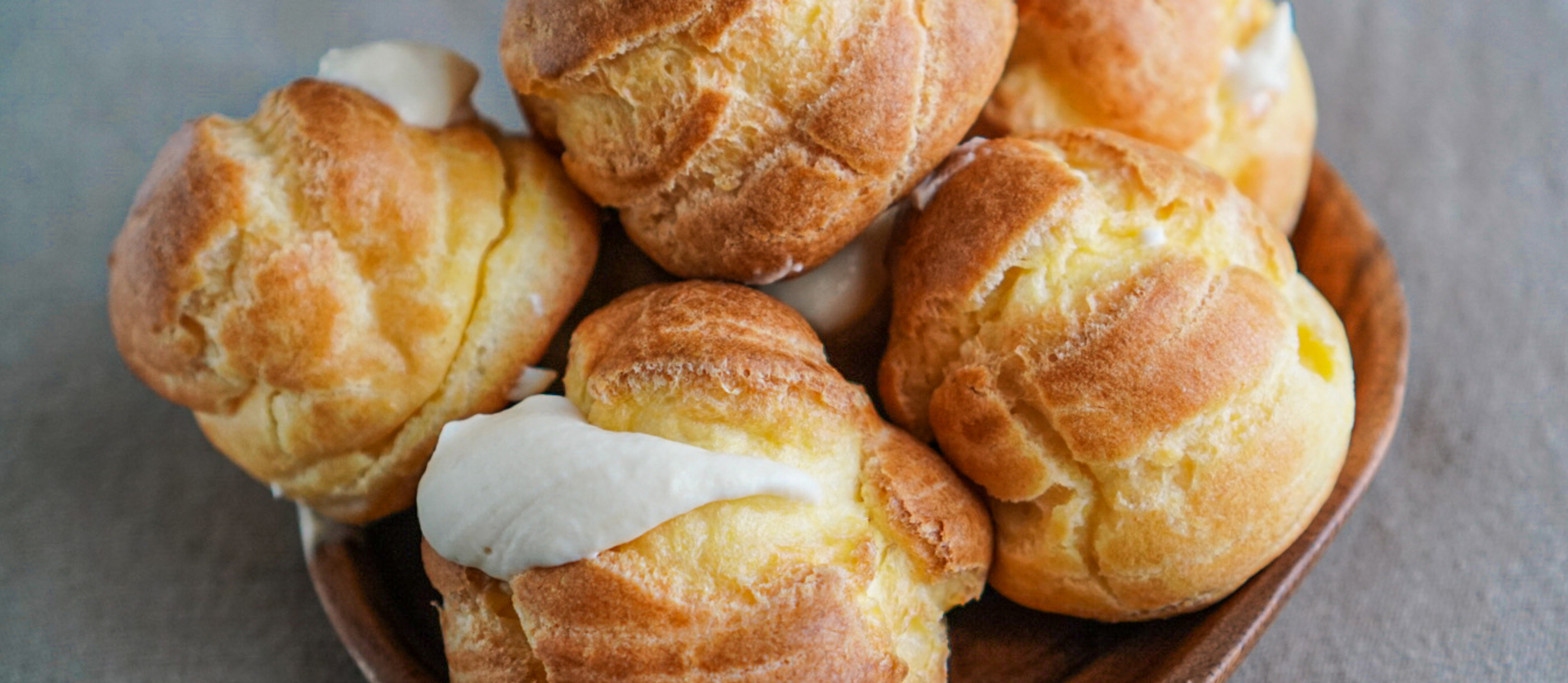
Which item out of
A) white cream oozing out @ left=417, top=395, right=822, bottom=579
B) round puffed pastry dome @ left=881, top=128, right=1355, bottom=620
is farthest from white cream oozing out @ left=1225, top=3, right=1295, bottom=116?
white cream oozing out @ left=417, top=395, right=822, bottom=579

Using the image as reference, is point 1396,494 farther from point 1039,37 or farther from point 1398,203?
point 1039,37

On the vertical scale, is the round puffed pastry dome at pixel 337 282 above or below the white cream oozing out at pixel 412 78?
below

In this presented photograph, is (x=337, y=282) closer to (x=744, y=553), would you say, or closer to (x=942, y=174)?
(x=744, y=553)

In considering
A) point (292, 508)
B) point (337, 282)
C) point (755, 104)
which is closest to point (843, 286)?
point (755, 104)

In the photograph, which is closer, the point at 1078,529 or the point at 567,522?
the point at 567,522

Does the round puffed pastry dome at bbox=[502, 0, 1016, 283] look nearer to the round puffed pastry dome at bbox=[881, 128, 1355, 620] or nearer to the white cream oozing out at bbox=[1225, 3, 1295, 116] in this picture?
the round puffed pastry dome at bbox=[881, 128, 1355, 620]

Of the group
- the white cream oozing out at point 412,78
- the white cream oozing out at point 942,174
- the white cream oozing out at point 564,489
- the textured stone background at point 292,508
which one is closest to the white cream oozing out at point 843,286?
the white cream oozing out at point 942,174

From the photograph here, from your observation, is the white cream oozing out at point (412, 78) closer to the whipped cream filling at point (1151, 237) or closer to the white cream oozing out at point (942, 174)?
the white cream oozing out at point (942, 174)

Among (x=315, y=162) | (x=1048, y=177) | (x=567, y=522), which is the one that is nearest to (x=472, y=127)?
(x=315, y=162)
